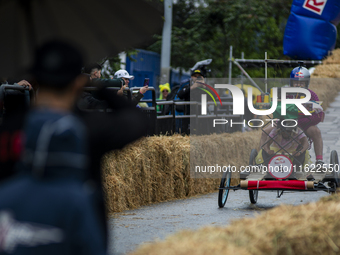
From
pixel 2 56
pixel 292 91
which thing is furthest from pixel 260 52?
pixel 2 56

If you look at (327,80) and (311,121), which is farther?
(327,80)

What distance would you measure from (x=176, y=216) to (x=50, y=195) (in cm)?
643

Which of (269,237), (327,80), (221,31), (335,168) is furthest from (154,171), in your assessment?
(221,31)

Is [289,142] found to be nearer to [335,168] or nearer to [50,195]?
[335,168]

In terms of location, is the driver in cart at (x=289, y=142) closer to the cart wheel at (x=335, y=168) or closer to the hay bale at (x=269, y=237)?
the cart wheel at (x=335, y=168)

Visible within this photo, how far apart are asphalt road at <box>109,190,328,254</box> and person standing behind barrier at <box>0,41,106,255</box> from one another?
13.1 feet

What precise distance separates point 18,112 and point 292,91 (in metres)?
7.42

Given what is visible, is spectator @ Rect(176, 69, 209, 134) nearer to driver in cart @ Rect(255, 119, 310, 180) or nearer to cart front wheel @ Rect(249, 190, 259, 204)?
cart front wheel @ Rect(249, 190, 259, 204)

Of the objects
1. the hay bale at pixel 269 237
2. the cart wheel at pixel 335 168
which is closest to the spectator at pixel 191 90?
the cart wheel at pixel 335 168

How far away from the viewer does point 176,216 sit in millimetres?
8367

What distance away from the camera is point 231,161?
12.4 metres

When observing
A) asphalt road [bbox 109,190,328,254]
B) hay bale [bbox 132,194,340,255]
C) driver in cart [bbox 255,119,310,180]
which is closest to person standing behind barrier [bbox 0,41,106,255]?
hay bale [bbox 132,194,340,255]

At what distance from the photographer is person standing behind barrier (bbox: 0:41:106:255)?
2025 mm

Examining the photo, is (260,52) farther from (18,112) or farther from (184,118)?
(18,112)
